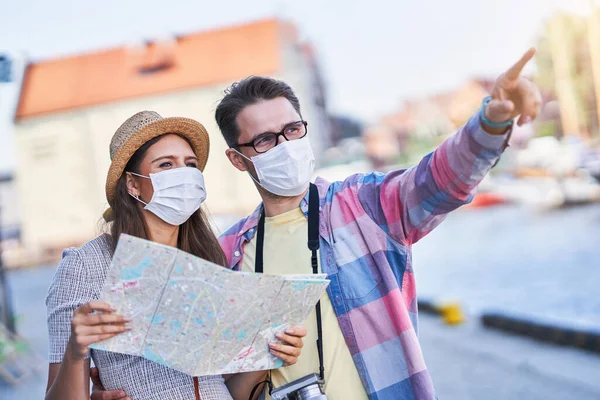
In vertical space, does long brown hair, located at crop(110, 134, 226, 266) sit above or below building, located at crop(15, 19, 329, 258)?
below

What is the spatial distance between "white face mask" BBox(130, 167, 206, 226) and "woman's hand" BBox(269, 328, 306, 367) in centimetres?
64

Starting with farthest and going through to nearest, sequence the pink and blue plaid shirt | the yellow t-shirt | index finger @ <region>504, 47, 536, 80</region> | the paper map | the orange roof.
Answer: the orange roof
the yellow t-shirt
the pink and blue plaid shirt
the paper map
index finger @ <region>504, 47, 536, 80</region>

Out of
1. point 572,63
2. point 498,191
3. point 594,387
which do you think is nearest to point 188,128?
point 594,387

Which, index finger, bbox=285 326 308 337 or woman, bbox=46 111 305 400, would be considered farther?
index finger, bbox=285 326 308 337

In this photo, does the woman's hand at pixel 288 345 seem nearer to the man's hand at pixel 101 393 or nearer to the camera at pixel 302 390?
the camera at pixel 302 390

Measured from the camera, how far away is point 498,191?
26953 millimetres

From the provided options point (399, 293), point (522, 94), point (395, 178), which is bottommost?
point (399, 293)

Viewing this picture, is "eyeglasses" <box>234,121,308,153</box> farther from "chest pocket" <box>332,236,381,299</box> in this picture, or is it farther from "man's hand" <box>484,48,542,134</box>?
"man's hand" <box>484,48,542,134</box>

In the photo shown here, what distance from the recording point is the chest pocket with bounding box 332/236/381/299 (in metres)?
2.24

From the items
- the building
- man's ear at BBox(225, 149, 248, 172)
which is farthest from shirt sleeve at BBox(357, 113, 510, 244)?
the building

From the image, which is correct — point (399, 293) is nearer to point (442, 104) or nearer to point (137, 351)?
point (137, 351)

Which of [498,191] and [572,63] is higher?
[572,63]

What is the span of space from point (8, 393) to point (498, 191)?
75.8 feet

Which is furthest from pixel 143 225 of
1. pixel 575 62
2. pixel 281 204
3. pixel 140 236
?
pixel 575 62
